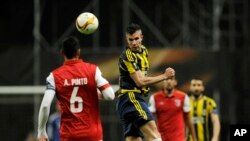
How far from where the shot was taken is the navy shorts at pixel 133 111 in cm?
1228

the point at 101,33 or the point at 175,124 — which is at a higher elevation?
the point at 101,33

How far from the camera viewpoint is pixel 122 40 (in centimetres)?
2250

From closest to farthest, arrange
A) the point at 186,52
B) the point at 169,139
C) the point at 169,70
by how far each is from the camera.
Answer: the point at 169,70, the point at 169,139, the point at 186,52

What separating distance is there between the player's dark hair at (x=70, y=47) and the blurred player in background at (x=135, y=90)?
1.64 m

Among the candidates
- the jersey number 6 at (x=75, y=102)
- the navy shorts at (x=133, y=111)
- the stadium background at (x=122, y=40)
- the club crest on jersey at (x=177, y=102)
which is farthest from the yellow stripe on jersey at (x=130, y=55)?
the stadium background at (x=122, y=40)

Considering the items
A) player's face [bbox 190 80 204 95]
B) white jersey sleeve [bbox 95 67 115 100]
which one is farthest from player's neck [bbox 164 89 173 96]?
white jersey sleeve [bbox 95 67 115 100]

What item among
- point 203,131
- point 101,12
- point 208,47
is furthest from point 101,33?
point 203,131

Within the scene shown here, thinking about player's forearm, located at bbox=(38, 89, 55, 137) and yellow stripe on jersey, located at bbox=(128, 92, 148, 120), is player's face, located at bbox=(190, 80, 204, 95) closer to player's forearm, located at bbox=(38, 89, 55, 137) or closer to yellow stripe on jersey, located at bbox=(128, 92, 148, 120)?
yellow stripe on jersey, located at bbox=(128, 92, 148, 120)

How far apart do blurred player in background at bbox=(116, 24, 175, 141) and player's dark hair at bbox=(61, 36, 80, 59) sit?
1641 mm

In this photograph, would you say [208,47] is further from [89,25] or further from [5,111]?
[89,25]

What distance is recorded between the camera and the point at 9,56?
20.8 metres

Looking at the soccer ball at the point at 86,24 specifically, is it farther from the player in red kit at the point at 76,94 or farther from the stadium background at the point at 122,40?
the stadium background at the point at 122,40

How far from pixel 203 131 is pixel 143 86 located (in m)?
4.19

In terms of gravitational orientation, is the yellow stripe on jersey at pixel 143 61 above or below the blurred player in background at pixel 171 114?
above
